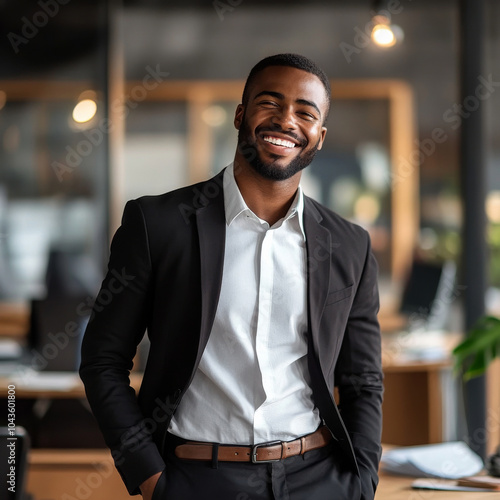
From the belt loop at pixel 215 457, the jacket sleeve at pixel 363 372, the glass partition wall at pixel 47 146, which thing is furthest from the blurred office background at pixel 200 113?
the belt loop at pixel 215 457

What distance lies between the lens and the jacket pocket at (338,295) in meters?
1.93

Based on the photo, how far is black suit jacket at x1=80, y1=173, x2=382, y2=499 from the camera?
71.6 inches

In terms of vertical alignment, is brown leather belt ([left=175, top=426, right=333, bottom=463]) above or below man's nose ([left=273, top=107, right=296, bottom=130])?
below

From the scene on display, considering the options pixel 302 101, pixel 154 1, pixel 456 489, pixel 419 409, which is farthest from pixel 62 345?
pixel 154 1

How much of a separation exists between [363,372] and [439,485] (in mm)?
553

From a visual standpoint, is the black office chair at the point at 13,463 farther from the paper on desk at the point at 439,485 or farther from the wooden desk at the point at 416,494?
the paper on desk at the point at 439,485

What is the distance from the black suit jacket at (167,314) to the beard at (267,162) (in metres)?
0.11

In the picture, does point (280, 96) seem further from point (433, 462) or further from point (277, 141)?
point (433, 462)

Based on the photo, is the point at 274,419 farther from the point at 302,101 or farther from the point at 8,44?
the point at 8,44

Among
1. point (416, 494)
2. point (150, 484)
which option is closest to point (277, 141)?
point (150, 484)

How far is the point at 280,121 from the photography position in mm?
1868

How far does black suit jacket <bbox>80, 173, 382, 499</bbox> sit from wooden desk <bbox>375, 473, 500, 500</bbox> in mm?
370

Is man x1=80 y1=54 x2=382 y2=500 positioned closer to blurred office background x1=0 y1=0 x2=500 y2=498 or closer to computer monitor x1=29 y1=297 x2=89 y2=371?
computer monitor x1=29 y1=297 x2=89 y2=371

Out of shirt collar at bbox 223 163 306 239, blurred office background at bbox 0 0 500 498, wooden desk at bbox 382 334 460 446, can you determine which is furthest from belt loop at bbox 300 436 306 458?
blurred office background at bbox 0 0 500 498
